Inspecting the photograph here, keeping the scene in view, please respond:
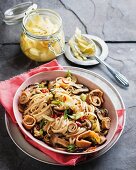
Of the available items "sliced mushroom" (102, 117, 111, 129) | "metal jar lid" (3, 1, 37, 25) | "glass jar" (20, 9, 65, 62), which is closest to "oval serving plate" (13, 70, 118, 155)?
"sliced mushroom" (102, 117, 111, 129)

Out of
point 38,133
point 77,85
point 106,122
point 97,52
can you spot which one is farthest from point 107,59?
point 38,133

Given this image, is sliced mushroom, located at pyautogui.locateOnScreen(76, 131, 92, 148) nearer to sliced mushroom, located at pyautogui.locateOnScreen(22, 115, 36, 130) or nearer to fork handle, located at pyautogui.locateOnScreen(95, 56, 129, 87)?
sliced mushroom, located at pyautogui.locateOnScreen(22, 115, 36, 130)

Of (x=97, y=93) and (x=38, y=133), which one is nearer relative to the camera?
(x=38, y=133)

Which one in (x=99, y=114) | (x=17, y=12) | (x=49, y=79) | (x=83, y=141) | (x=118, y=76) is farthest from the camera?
(x=17, y=12)

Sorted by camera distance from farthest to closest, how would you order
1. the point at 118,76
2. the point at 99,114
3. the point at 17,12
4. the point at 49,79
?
the point at 17,12 < the point at 118,76 < the point at 49,79 < the point at 99,114

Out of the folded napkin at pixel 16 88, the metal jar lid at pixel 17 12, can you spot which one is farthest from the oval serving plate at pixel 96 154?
the metal jar lid at pixel 17 12

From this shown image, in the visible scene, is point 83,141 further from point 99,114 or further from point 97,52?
point 97,52

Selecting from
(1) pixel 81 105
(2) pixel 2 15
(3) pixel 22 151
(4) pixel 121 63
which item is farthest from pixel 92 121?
(2) pixel 2 15
